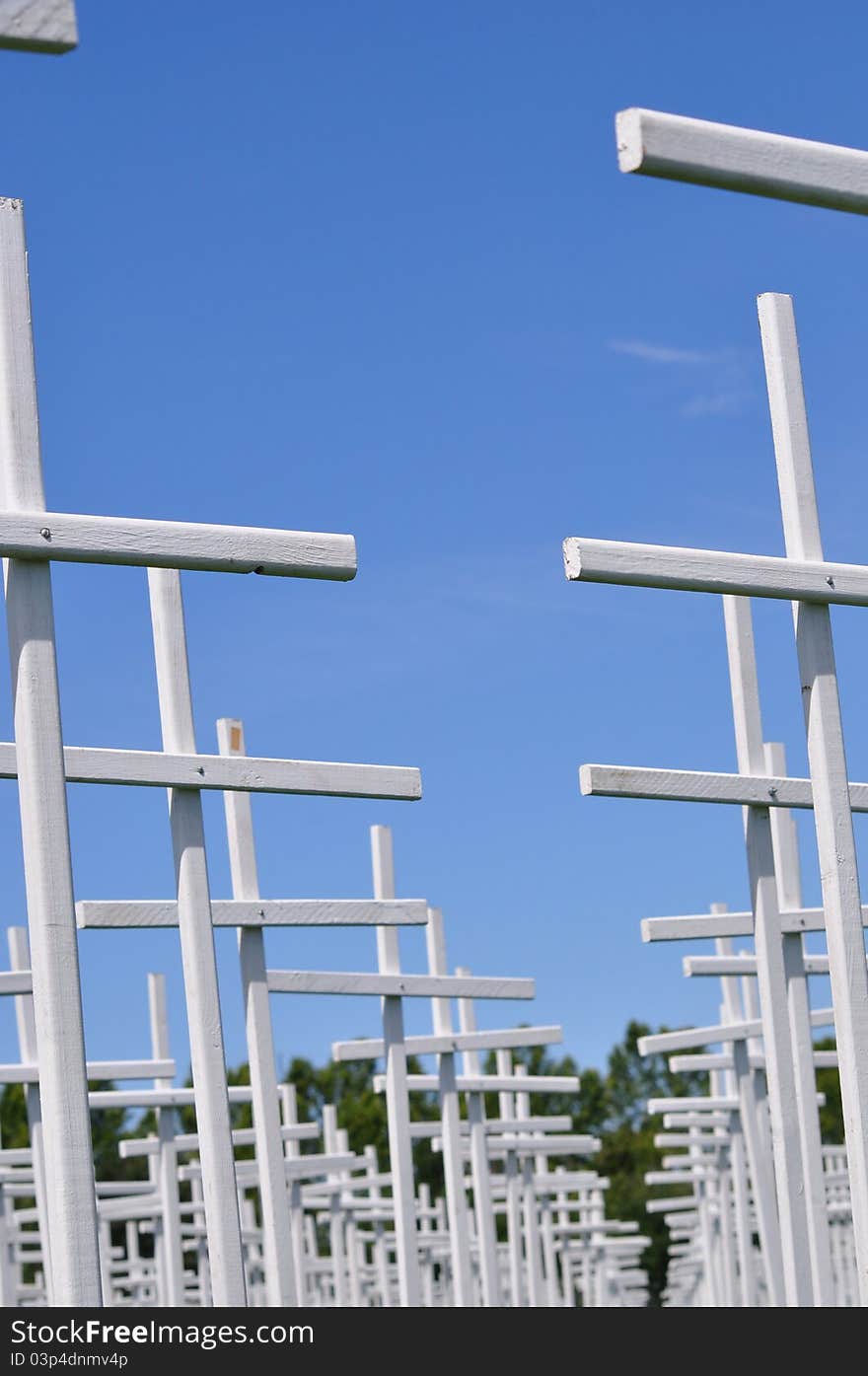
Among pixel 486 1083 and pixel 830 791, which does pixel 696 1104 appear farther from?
pixel 830 791

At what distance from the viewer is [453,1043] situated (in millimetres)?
14531

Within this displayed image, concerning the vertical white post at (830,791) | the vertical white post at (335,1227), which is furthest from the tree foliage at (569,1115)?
the vertical white post at (830,791)

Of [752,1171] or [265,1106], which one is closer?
[265,1106]

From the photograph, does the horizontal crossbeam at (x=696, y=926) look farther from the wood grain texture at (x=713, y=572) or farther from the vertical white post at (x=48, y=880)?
the vertical white post at (x=48, y=880)

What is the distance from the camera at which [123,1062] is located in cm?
1324

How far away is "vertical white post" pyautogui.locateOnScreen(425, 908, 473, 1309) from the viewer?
13.4m

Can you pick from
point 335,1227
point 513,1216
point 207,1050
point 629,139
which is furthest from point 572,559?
point 335,1227

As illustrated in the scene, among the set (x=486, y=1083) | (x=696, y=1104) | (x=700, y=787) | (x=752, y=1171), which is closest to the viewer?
(x=700, y=787)

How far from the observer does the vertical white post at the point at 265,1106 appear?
8.20m

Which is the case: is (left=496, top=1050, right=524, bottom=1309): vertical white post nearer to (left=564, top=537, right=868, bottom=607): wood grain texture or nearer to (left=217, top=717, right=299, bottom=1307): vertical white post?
(left=217, top=717, right=299, bottom=1307): vertical white post

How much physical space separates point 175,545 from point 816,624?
1.96 metres

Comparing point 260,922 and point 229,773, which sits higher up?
point 229,773

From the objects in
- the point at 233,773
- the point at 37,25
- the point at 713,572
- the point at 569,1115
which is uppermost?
the point at 37,25
